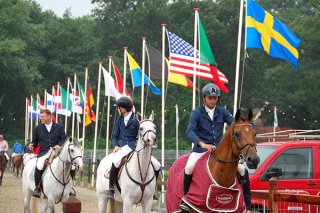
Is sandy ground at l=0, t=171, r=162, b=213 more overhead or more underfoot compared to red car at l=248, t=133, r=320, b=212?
more underfoot

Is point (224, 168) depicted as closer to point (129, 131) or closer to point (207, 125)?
point (207, 125)

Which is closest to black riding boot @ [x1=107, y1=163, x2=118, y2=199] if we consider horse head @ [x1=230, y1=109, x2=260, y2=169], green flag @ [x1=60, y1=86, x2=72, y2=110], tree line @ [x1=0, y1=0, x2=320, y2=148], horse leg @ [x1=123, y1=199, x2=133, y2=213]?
horse leg @ [x1=123, y1=199, x2=133, y2=213]

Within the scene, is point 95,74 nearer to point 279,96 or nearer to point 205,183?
point 279,96

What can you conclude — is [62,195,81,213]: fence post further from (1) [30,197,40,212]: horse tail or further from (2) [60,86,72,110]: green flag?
(2) [60,86,72,110]: green flag

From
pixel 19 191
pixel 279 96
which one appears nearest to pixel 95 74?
pixel 279 96

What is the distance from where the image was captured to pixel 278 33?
18875mm

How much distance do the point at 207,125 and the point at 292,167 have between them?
473 cm

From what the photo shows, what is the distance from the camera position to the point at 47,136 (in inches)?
667

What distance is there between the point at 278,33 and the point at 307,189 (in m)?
5.38

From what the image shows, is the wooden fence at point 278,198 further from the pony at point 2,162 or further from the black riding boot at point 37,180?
the pony at point 2,162

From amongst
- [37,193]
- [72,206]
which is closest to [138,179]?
[37,193]

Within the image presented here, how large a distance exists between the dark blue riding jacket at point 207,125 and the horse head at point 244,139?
0.87 m

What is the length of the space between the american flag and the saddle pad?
1398 cm

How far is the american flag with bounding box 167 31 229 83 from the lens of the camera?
23875 millimetres
